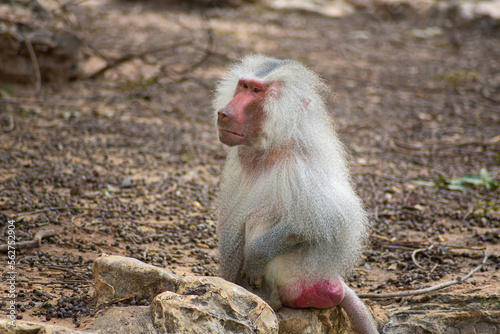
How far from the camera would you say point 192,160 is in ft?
20.6

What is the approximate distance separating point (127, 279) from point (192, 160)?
347cm

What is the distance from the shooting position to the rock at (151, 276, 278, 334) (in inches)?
98.4

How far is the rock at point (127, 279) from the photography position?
2863 mm

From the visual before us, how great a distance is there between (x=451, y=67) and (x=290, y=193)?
9050mm

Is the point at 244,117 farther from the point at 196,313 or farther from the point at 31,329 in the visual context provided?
the point at 31,329

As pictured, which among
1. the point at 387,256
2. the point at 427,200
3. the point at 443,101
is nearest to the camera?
the point at 387,256

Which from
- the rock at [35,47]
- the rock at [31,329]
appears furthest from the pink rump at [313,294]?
the rock at [35,47]

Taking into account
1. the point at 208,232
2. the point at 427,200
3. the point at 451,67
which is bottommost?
the point at 208,232

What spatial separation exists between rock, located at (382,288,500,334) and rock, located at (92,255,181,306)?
158 centimetres

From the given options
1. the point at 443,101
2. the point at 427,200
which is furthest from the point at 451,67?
the point at 427,200

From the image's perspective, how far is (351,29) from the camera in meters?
14.3

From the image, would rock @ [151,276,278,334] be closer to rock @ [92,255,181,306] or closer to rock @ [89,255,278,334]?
rock @ [89,255,278,334]

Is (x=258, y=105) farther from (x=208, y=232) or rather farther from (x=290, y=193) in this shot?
(x=208, y=232)

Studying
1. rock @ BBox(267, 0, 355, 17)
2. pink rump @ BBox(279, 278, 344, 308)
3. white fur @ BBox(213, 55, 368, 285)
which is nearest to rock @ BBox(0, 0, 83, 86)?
white fur @ BBox(213, 55, 368, 285)
